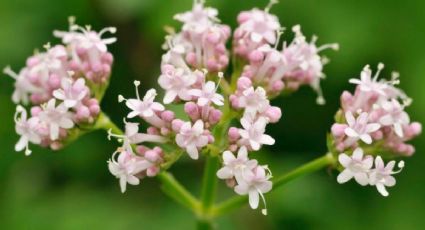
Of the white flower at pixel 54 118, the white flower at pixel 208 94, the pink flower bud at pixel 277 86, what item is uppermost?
the white flower at pixel 54 118

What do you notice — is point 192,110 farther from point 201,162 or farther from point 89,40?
point 201,162

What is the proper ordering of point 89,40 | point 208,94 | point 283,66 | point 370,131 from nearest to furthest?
point 208,94, point 370,131, point 283,66, point 89,40

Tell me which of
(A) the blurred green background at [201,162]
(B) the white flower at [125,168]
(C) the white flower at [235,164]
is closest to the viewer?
(C) the white flower at [235,164]

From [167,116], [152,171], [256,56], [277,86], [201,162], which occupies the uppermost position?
→ [167,116]

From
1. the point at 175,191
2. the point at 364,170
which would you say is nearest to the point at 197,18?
the point at 175,191

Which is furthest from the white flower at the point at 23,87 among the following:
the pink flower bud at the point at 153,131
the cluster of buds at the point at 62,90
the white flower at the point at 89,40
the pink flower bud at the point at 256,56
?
the pink flower bud at the point at 256,56

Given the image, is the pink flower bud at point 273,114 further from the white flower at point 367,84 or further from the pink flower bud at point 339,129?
the white flower at point 367,84
